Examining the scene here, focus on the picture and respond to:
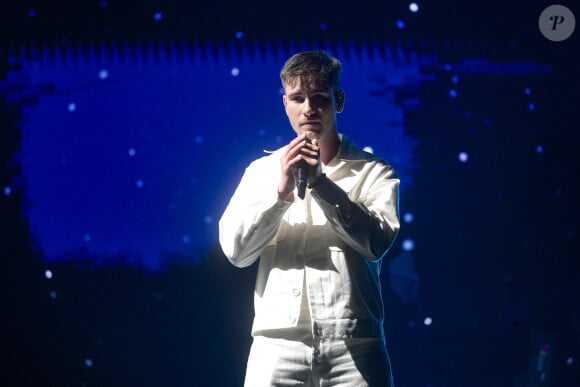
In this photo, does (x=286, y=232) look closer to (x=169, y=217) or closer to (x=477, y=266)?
(x=169, y=217)

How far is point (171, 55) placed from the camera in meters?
2.37

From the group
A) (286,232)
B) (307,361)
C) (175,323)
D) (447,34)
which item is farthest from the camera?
(447,34)

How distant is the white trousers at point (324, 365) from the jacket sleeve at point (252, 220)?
207 millimetres

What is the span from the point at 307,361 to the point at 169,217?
115cm

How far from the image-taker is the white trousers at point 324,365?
1.26 metres

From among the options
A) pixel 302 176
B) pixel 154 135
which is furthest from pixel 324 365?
pixel 154 135

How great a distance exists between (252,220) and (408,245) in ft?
3.92

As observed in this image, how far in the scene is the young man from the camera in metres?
1.26

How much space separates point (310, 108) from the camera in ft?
4.45

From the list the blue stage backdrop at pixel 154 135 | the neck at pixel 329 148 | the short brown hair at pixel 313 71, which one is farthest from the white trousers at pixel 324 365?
the blue stage backdrop at pixel 154 135

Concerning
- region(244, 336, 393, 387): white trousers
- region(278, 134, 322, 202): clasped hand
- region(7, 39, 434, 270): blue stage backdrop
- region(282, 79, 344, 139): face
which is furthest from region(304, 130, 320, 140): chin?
region(7, 39, 434, 270): blue stage backdrop

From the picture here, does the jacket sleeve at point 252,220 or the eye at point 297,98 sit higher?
the eye at point 297,98

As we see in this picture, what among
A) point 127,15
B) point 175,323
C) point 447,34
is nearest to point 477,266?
point 447,34

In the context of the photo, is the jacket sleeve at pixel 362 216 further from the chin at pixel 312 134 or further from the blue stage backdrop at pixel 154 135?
the blue stage backdrop at pixel 154 135
